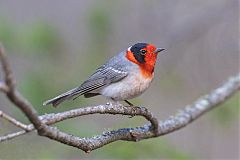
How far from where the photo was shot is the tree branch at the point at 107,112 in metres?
1.77

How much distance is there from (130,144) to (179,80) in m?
1.19

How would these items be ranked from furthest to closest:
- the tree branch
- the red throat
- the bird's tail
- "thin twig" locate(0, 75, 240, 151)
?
the red throat → the bird's tail → "thin twig" locate(0, 75, 240, 151) → the tree branch

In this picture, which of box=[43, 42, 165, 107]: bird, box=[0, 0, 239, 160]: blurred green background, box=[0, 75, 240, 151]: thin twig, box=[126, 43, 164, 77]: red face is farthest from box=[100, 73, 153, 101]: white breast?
box=[0, 0, 239, 160]: blurred green background

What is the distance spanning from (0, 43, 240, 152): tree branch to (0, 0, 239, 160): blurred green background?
0.39 meters

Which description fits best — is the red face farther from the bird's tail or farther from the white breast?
the bird's tail

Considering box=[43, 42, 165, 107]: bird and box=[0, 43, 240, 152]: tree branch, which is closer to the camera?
box=[0, 43, 240, 152]: tree branch

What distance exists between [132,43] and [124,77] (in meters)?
1.74

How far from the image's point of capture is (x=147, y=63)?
12.0ft

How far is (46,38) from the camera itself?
15.8 ft

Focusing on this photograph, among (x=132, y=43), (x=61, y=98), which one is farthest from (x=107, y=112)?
(x=132, y=43)

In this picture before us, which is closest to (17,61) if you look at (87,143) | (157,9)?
(157,9)

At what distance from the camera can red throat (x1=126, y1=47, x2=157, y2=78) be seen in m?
3.57

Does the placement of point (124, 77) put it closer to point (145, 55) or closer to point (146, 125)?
point (145, 55)

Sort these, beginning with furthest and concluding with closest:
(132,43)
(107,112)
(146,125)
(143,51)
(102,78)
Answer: (132,43)
(143,51)
(102,78)
(146,125)
(107,112)
